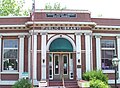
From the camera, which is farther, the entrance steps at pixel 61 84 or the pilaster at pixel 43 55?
the pilaster at pixel 43 55

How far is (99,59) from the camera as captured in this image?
31797 millimetres

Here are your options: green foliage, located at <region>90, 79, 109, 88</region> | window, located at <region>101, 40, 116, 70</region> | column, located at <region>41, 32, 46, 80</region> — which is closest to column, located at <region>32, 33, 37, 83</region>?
column, located at <region>41, 32, 46, 80</region>

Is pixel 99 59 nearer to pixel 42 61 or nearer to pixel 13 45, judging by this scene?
pixel 42 61

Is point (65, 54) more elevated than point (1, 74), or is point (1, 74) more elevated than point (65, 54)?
point (65, 54)

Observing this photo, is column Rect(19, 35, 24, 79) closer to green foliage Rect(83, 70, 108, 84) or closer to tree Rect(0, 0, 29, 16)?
green foliage Rect(83, 70, 108, 84)

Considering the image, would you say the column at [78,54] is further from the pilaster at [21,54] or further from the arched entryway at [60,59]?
the pilaster at [21,54]

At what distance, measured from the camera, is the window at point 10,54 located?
31.4m

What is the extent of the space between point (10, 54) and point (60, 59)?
5.55 m

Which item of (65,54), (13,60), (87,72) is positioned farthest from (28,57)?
(87,72)

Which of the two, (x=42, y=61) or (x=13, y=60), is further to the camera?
(x=13, y=60)

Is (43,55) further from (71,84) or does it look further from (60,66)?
(71,84)

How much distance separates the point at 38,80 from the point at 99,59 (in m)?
A: 7.37

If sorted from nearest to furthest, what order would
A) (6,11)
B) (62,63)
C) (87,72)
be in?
1. (87,72)
2. (62,63)
3. (6,11)

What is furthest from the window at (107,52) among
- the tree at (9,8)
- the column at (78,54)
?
the tree at (9,8)
